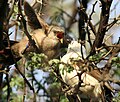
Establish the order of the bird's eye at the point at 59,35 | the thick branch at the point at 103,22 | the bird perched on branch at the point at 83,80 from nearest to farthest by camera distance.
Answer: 1. the bird perched on branch at the point at 83,80
2. the thick branch at the point at 103,22
3. the bird's eye at the point at 59,35

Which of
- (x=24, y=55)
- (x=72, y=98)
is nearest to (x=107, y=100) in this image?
(x=72, y=98)

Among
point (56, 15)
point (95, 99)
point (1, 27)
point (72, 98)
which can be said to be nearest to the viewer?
point (1, 27)

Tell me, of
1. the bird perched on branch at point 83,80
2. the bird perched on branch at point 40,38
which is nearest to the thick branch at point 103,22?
the bird perched on branch at point 83,80

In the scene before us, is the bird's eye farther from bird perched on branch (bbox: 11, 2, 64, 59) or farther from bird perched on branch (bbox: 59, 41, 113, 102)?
bird perched on branch (bbox: 59, 41, 113, 102)

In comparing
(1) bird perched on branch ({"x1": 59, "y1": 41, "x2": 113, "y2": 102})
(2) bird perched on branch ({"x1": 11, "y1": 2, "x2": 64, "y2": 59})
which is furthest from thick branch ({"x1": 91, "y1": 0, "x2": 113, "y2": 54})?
(2) bird perched on branch ({"x1": 11, "y1": 2, "x2": 64, "y2": 59})

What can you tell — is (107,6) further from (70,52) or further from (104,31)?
(70,52)

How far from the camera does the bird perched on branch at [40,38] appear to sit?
12.6ft

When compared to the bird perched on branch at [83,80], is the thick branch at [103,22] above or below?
above

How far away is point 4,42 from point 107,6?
3.10 feet

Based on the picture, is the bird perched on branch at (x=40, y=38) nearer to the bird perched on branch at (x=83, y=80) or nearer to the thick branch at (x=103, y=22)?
the bird perched on branch at (x=83, y=80)

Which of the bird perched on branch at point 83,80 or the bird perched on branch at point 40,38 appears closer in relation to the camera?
the bird perched on branch at point 83,80

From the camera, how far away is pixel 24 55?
12.6 feet

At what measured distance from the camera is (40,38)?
3957 mm

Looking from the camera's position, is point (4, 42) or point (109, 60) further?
point (4, 42)
